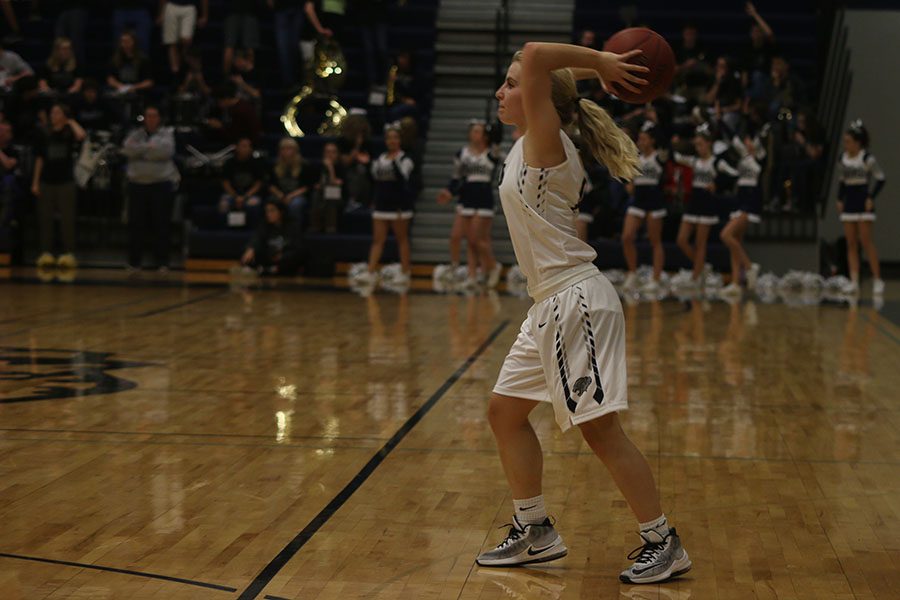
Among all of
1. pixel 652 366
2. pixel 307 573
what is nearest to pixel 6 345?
pixel 652 366

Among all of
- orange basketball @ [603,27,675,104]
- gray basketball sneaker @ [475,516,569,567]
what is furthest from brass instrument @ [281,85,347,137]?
gray basketball sneaker @ [475,516,569,567]

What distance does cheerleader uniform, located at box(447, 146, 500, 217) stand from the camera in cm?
1441

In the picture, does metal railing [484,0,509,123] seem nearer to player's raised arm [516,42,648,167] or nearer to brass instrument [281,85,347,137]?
brass instrument [281,85,347,137]

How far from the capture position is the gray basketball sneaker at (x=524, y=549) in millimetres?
3969

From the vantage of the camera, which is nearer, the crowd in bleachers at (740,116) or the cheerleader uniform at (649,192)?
the cheerleader uniform at (649,192)

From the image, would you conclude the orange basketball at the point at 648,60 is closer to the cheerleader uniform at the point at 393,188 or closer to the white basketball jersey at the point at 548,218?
the white basketball jersey at the point at 548,218

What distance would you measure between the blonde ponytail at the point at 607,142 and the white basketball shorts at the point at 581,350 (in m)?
0.32

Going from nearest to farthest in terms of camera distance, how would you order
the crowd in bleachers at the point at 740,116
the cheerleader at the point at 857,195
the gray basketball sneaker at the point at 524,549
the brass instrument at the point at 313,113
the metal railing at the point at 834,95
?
the gray basketball sneaker at the point at 524,549, the cheerleader at the point at 857,195, the crowd in bleachers at the point at 740,116, the metal railing at the point at 834,95, the brass instrument at the point at 313,113

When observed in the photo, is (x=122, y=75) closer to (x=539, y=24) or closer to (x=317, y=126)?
(x=317, y=126)

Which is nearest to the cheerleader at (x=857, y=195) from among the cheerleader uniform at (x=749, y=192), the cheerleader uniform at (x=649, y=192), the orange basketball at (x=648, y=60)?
the cheerleader uniform at (x=749, y=192)

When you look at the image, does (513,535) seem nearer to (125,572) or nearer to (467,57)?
(125,572)

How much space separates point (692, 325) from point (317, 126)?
816 cm

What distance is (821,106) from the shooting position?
17844 millimetres

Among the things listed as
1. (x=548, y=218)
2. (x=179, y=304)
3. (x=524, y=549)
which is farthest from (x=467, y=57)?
(x=524, y=549)
